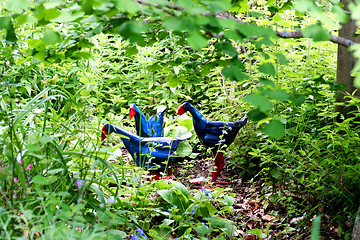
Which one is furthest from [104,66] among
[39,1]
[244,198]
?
[39,1]

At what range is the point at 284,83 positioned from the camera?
328cm

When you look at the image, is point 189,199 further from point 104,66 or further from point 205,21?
point 104,66

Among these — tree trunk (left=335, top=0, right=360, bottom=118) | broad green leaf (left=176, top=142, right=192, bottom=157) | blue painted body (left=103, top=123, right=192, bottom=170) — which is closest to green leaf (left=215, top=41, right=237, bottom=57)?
blue painted body (left=103, top=123, right=192, bottom=170)

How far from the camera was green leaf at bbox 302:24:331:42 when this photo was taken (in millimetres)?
1381

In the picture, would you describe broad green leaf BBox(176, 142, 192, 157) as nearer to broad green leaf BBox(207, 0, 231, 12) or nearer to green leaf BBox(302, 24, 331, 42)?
green leaf BBox(302, 24, 331, 42)

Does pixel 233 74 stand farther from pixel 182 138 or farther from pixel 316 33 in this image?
pixel 182 138

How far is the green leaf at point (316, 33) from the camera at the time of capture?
1.38 meters

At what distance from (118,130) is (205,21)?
1801 mm

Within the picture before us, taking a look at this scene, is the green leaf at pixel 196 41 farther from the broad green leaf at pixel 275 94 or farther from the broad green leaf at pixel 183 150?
the broad green leaf at pixel 183 150

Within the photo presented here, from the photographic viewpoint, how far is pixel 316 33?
4.57 feet

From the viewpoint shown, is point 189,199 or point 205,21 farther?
point 189,199

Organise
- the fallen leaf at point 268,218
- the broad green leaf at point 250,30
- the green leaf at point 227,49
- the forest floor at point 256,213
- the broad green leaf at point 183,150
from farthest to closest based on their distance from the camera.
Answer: the broad green leaf at point 183,150, the fallen leaf at point 268,218, the forest floor at point 256,213, the green leaf at point 227,49, the broad green leaf at point 250,30

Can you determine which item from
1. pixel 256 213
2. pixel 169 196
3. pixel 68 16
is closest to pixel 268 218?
pixel 256 213

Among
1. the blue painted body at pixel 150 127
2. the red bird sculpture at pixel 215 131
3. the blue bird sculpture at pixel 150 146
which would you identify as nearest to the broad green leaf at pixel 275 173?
the red bird sculpture at pixel 215 131
